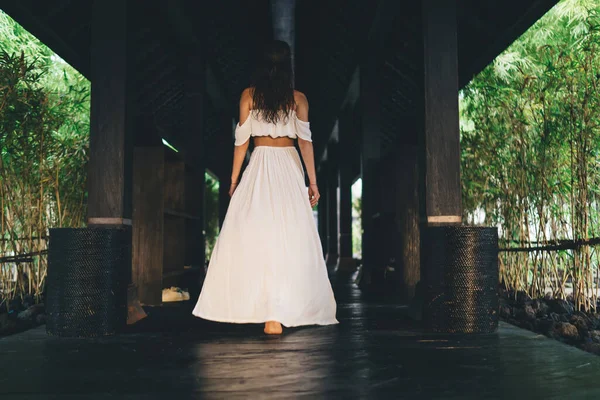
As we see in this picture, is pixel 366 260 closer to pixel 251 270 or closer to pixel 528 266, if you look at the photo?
pixel 528 266

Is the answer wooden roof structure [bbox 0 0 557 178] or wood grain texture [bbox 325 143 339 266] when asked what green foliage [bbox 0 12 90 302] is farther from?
wood grain texture [bbox 325 143 339 266]

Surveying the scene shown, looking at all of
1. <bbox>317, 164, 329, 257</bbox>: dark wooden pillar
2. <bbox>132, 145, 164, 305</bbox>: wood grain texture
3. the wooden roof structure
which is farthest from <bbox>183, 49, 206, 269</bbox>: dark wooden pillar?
<bbox>317, 164, 329, 257</bbox>: dark wooden pillar

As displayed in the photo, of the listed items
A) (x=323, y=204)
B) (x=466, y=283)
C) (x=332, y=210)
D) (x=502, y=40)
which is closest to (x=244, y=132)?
(x=466, y=283)

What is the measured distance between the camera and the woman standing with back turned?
3.05 metres

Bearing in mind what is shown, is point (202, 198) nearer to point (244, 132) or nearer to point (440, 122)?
point (244, 132)

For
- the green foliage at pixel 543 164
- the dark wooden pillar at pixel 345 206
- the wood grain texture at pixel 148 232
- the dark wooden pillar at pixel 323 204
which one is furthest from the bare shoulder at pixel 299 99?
the dark wooden pillar at pixel 323 204

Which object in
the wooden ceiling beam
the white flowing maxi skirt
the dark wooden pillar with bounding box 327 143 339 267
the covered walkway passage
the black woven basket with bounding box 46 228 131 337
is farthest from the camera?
the dark wooden pillar with bounding box 327 143 339 267

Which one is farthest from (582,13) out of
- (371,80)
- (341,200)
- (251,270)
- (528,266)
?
(251,270)

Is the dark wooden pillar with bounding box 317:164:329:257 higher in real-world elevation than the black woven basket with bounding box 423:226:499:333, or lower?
higher

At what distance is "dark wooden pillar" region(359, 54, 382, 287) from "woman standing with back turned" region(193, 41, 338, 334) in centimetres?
289

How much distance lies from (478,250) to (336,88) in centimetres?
580

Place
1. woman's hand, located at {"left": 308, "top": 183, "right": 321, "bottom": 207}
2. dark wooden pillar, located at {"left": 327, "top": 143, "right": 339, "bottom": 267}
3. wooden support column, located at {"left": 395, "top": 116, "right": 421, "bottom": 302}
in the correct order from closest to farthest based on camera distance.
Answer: woman's hand, located at {"left": 308, "top": 183, "right": 321, "bottom": 207}, wooden support column, located at {"left": 395, "top": 116, "right": 421, "bottom": 302}, dark wooden pillar, located at {"left": 327, "top": 143, "right": 339, "bottom": 267}

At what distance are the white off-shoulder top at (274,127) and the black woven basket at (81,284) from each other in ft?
2.92

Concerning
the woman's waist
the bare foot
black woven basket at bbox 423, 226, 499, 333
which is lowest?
the bare foot
